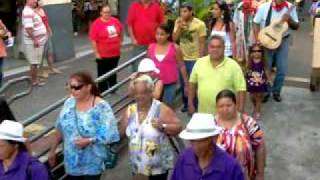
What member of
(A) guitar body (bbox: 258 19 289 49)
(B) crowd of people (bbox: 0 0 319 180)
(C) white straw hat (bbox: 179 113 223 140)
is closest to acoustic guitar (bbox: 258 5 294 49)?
(A) guitar body (bbox: 258 19 289 49)

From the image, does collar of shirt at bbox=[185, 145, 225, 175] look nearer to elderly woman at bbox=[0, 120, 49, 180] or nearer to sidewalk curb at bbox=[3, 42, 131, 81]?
elderly woman at bbox=[0, 120, 49, 180]

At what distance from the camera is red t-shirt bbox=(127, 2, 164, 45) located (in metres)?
9.73

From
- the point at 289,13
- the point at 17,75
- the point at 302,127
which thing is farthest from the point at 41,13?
the point at 302,127

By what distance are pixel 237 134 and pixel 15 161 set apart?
5.63 feet

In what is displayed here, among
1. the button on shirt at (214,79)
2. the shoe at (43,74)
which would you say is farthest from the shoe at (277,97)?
the shoe at (43,74)

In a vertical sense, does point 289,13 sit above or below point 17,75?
above

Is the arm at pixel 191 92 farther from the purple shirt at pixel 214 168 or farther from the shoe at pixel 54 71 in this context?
the shoe at pixel 54 71

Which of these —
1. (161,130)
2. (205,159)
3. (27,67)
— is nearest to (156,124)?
(161,130)

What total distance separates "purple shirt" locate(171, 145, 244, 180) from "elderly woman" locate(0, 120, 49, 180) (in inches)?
37.8

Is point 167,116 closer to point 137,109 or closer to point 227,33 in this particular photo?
point 137,109

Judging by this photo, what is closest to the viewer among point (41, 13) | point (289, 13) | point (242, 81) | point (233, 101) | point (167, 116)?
point (233, 101)

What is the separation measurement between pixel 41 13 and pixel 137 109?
627 cm

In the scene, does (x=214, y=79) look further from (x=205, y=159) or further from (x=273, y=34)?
(x=273, y=34)

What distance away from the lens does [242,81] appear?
6434 millimetres
